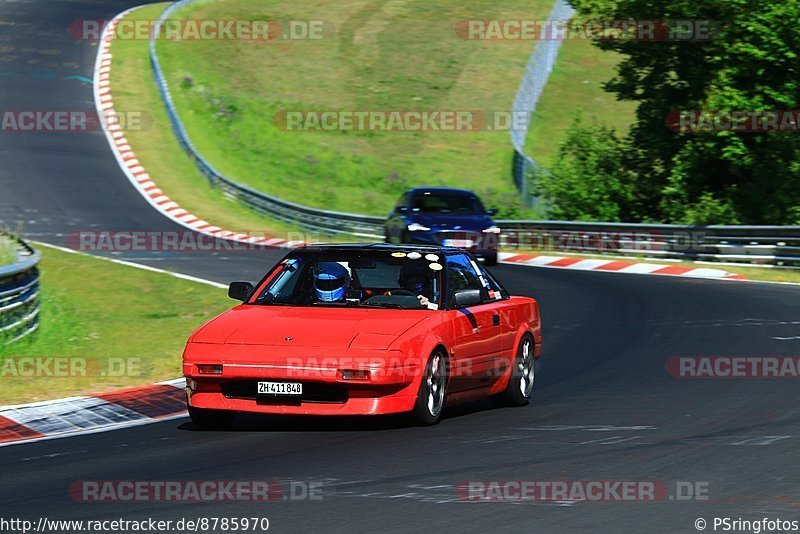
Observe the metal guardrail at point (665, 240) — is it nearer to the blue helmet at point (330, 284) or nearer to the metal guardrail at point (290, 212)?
the metal guardrail at point (290, 212)

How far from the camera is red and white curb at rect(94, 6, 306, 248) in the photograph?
3328cm

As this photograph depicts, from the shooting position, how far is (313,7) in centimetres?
6838

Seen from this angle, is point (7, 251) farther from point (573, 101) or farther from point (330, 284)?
point (573, 101)

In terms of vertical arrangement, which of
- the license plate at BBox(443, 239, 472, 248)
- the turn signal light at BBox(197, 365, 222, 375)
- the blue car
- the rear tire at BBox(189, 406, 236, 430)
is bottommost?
the license plate at BBox(443, 239, 472, 248)

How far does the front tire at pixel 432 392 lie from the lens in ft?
33.3

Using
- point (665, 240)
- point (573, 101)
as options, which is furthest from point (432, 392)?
point (573, 101)

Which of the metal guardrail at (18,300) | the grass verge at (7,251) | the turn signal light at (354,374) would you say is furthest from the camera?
the grass verge at (7,251)

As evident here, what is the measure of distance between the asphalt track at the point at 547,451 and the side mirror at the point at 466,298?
0.92m

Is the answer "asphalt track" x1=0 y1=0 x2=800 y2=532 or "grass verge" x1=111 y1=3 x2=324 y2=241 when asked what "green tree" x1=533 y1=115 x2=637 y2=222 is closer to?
"grass verge" x1=111 y1=3 x2=324 y2=241

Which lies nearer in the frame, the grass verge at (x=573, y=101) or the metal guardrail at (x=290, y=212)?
the metal guardrail at (x=290, y=212)

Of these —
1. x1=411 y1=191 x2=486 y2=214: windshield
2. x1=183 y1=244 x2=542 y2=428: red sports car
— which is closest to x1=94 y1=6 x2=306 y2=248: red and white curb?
x1=411 y1=191 x2=486 y2=214: windshield

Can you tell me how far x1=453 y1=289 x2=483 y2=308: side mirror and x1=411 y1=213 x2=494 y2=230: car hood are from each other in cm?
1633

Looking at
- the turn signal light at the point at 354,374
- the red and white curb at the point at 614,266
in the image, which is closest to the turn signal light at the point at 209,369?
the turn signal light at the point at 354,374

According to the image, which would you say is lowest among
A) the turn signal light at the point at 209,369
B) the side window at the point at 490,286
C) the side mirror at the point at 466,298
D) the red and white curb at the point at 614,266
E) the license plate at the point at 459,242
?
the red and white curb at the point at 614,266
